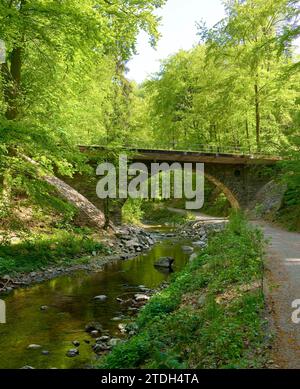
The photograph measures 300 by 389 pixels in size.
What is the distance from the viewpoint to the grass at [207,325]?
527 centimetres

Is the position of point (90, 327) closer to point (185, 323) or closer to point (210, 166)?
point (185, 323)

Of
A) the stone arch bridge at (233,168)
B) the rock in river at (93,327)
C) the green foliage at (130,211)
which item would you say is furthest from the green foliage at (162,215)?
the rock in river at (93,327)

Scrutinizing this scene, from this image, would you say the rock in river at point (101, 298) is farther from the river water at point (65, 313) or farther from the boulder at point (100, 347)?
→ the boulder at point (100, 347)

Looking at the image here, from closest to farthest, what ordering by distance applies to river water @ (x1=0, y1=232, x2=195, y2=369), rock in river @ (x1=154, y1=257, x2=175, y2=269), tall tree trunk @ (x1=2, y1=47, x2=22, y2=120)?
river water @ (x1=0, y1=232, x2=195, y2=369), tall tree trunk @ (x1=2, y1=47, x2=22, y2=120), rock in river @ (x1=154, y1=257, x2=175, y2=269)

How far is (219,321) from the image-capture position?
20.4ft

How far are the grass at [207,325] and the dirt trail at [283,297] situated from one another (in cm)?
19

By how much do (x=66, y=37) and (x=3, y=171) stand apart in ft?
12.7

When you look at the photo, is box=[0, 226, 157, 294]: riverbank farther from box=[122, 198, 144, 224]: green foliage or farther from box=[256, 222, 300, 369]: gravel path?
box=[122, 198, 144, 224]: green foliage

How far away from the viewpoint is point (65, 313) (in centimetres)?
964

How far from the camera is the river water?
7.14 metres

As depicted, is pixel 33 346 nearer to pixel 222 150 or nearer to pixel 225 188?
pixel 225 188

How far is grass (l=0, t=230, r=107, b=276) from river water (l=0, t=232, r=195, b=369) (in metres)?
1.12

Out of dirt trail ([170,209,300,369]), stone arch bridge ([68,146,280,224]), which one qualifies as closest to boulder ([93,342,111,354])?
dirt trail ([170,209,300,369])
